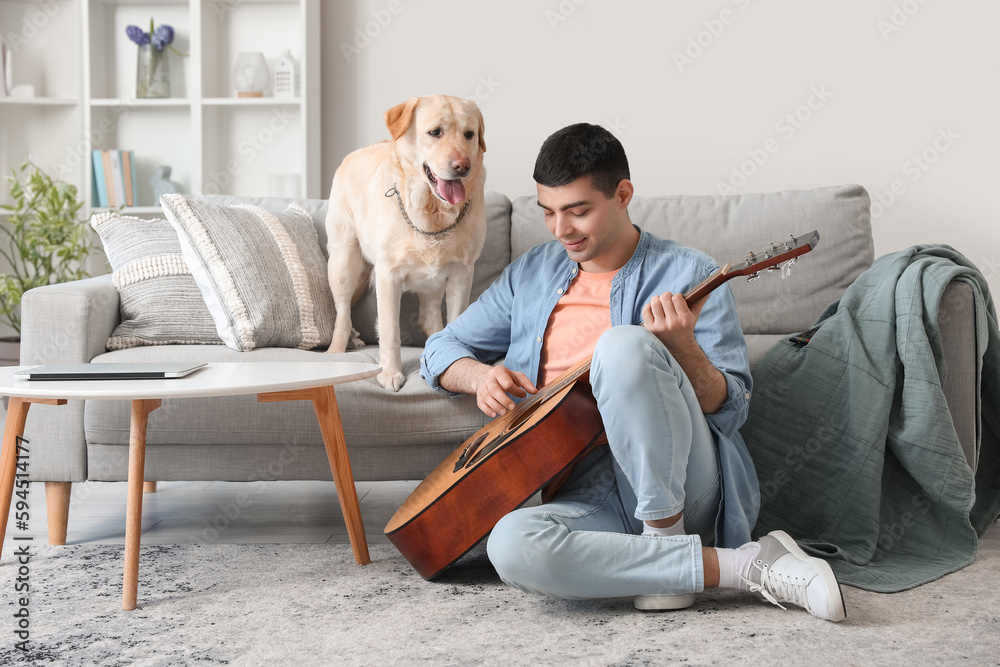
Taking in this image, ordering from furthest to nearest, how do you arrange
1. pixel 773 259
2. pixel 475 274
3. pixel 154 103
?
A: pixel 154 103, pixel 475 274, pixel 773 259

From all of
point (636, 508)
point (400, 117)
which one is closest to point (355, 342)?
point (400, 117)

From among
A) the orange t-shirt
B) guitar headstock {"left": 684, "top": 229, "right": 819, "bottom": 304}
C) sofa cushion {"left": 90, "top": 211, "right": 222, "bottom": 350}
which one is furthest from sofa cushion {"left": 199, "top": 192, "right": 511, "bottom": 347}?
guitar headstock {"left": 684, "top": 229, "right": 819, "bottom": 304}

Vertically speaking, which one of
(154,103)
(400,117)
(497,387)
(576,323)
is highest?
(154,103)

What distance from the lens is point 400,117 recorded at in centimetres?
200

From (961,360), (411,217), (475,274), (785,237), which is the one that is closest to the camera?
(961,360)

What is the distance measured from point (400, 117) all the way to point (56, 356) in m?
0.99

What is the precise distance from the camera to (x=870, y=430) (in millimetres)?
1761

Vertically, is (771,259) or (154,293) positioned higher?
(771,259)

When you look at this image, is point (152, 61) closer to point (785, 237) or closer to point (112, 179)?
point (112, 179)

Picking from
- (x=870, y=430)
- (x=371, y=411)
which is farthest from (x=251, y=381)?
(x=870, y=430)

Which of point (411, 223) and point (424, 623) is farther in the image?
point (411, 223)

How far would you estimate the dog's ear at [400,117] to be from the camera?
1.99 metres

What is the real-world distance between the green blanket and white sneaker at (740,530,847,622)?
0.29 metres

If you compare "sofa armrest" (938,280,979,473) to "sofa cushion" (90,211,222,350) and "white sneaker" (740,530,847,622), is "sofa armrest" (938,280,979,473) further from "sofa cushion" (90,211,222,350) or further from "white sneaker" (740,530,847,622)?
"sofa cushion" (90,211,222,350)
